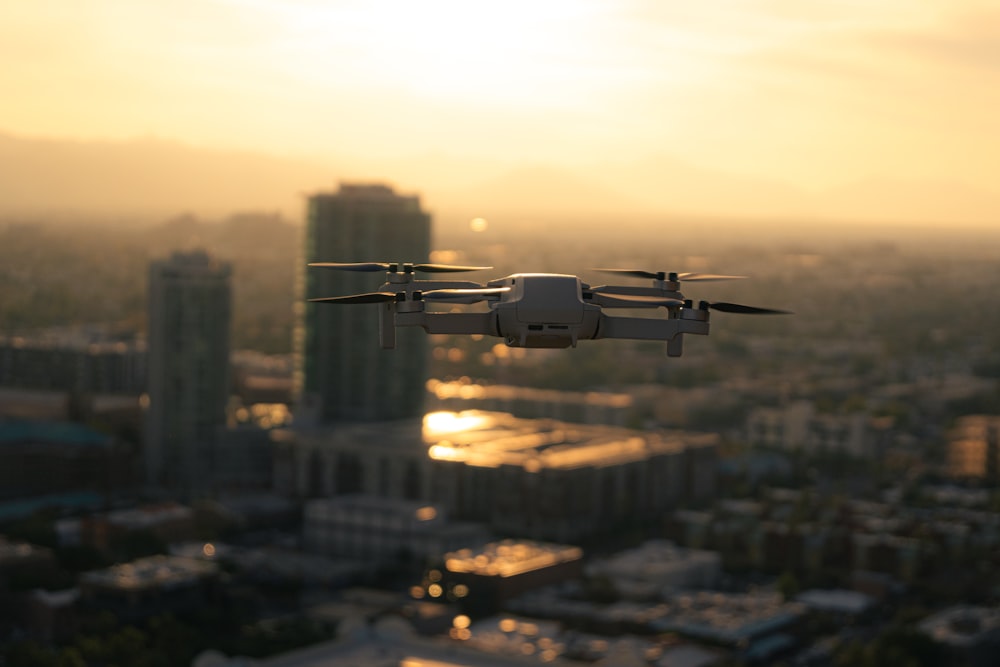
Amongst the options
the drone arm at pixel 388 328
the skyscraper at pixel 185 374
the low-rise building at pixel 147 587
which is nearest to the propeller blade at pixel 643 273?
the drone arm at pixel 388 328

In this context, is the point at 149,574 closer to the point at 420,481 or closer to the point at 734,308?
the point at 420,481

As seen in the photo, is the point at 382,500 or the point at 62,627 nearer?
the point at 62,627

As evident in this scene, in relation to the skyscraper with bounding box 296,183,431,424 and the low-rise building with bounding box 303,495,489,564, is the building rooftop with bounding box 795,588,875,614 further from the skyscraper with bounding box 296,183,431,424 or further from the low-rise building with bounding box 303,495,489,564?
the skyscraper with bounding box 296,183,431,424

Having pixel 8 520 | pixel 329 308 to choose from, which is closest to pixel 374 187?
pixel 329 308

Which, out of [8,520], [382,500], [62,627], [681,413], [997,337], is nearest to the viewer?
[62,627]

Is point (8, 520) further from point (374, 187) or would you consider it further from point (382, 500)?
point (374, 187)

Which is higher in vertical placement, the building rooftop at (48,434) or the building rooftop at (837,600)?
the building rooftop at (48,434)

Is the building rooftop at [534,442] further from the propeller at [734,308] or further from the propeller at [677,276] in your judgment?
the propeller at [734,308]
